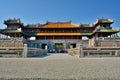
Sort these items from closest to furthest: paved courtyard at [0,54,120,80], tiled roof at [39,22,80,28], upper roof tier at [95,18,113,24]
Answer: paved courtyard at [0,54,120,80], upper roof tier at [95,18,113,24], tiled roof at [39,22,80,28]

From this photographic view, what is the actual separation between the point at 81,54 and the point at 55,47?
35.0 meters

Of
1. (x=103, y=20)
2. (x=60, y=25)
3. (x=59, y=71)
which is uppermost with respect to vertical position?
(x=103, y=20)

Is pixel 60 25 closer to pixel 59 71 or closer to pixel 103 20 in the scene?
pixel 103 20

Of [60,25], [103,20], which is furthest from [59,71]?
[60,25]

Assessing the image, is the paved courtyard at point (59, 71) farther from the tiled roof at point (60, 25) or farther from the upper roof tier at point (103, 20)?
the tiled roof at point (60, 25)

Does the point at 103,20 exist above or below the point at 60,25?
above

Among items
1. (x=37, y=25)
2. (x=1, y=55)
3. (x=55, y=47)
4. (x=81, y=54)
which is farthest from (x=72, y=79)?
(x=37, y=25)

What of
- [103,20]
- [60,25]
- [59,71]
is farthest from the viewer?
[60,25]

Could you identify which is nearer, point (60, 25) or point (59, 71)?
point (59, 71)

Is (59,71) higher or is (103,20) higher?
(103,20)

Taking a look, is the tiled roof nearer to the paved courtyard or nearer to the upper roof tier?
the upper roof tier

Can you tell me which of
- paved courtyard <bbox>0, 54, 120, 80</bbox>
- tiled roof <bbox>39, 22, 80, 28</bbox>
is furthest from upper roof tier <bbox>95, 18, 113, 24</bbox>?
paved courtyard <bbox>0, 54, 120, 80</bbox>

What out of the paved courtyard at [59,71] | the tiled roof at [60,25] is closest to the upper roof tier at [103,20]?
the tiled roof at [60,25]

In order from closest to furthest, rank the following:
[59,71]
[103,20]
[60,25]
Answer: [59,71]
[103,20]
[60,25]
